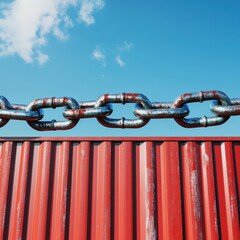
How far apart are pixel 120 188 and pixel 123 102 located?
766 millimetres

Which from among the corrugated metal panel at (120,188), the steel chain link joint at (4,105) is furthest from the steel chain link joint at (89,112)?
the steel chain link joint at (4,105)

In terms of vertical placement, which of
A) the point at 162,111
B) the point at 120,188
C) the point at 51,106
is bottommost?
the point at 120,188

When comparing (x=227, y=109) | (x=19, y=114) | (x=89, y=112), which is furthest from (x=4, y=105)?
(x=227, y=109)

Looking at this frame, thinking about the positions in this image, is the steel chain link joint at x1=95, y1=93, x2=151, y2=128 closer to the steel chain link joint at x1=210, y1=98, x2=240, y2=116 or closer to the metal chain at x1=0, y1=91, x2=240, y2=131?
the metal chain at x1=0, y1=91, x2=240, y2=131

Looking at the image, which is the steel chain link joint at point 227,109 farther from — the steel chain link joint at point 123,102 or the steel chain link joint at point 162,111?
the steel chain link joint at point 123,102

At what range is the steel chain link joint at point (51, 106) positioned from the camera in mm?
2686

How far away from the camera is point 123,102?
266 cm

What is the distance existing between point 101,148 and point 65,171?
38cm

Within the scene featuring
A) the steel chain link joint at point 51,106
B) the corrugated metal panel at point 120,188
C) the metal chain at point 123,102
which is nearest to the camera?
the corrugated metal panel at point 120,188

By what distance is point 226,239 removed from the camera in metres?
2.40

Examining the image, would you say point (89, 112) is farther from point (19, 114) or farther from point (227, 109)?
point (227, 109)

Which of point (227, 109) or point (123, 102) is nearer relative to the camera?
point (227, 109)

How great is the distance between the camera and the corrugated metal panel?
2447 mm

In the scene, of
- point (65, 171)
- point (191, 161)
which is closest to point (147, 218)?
point (191, 161)
